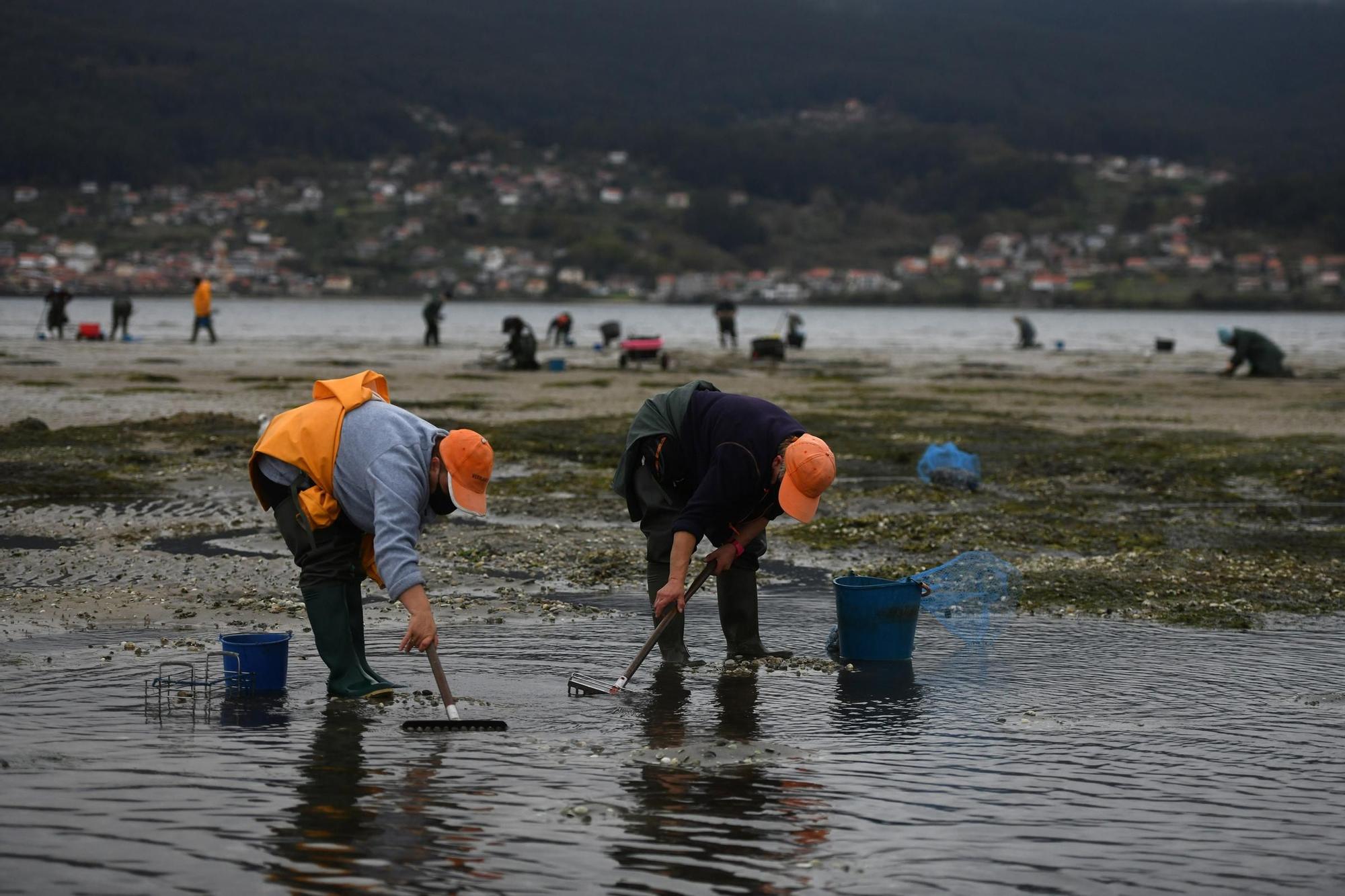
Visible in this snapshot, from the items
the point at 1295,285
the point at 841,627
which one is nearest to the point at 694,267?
the point at 1295,285

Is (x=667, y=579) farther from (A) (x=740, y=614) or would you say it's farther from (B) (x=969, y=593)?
(B) (x=969, y=593)

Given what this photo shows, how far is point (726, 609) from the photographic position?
8.76 metres

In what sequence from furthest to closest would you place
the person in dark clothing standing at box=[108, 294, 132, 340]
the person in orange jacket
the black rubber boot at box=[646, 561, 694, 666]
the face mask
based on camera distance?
1. the person in dark clothing standing at box=[108, 294, 132, 340]
2. the person in orange jacket
3. the black rubber boot at box=[646, 561, 694, 666]
4. the face mask

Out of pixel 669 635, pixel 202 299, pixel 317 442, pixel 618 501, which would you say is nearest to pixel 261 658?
pixel 317 442

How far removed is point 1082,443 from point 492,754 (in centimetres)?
1582

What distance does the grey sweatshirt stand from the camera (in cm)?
664

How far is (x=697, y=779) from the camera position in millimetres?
6434

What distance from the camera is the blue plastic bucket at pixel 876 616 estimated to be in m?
8.62

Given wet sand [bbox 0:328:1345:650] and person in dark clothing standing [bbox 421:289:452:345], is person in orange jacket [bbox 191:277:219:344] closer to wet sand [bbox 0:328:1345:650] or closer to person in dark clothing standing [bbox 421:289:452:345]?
person in dark clothing standing [bbox 421:289:452:345]

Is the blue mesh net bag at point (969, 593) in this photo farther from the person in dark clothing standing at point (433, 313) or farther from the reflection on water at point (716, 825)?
the person in dark clothing standing at point (433, 313)

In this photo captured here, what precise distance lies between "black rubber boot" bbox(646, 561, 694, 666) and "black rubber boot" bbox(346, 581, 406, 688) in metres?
1.56

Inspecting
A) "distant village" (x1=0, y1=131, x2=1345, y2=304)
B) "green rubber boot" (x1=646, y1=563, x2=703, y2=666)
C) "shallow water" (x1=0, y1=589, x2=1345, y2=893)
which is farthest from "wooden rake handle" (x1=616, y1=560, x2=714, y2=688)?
"distant village" (x1=0, y1=131, x2=1345, y2=304)

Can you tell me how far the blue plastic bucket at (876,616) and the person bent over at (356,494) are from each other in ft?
8.83

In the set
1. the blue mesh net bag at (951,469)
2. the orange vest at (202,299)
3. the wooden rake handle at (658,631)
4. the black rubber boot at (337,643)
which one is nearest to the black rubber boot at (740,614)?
the wooden rake handle at (658,631)
